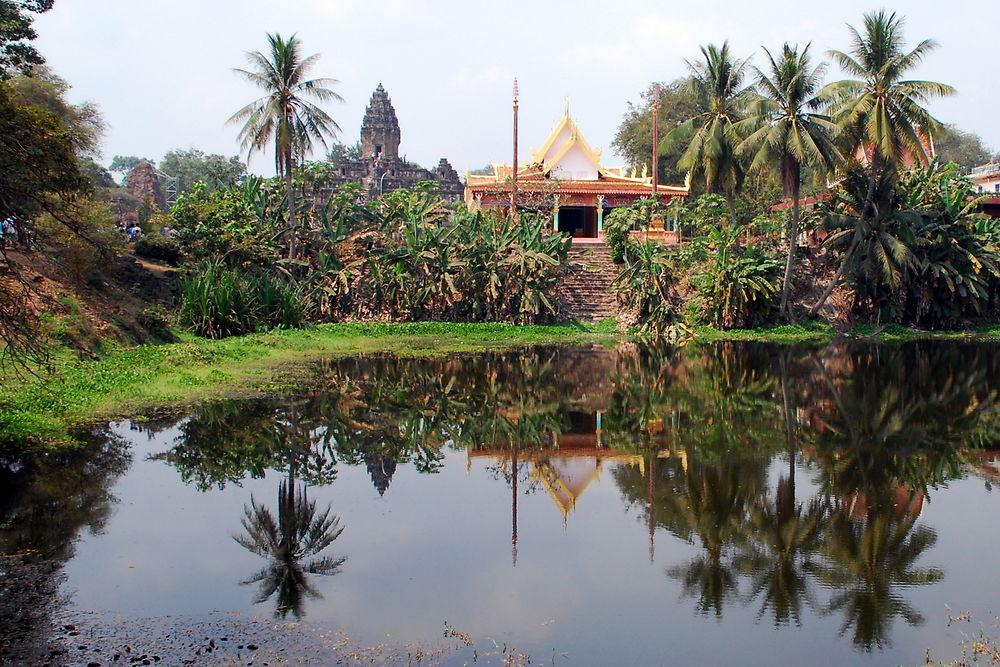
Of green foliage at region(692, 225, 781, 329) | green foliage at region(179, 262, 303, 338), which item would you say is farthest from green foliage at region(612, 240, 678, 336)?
green foliage at region(179, 262, 303, 338)

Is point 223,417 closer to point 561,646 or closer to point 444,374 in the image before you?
point 444,374

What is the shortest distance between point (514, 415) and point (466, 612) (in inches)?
265

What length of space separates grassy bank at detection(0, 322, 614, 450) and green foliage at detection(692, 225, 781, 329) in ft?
9.23

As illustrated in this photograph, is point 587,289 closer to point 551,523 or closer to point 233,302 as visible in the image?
point 233,302

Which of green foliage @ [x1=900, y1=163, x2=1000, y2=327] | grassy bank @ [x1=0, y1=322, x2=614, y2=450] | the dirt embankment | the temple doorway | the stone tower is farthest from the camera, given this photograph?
the stone tower

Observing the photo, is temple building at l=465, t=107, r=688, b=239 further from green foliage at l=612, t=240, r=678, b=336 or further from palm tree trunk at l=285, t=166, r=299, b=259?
palm tree trunk at l=285, t=166, r=299, b=259

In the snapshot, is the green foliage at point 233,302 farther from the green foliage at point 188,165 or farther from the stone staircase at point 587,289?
the green foliage at point 188,165

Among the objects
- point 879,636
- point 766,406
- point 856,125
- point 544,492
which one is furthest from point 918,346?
point 879,636

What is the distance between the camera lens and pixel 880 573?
22.1ft

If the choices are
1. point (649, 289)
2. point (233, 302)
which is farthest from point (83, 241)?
point (649, 289)

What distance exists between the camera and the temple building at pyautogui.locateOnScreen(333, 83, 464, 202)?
44.2m

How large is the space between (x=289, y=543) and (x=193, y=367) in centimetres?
895

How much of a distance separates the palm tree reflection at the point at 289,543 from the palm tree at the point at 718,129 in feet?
65.0

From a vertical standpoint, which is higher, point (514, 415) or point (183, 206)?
point (183, 206)
